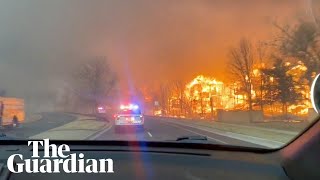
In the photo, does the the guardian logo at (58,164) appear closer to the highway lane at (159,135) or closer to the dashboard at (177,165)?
the dashboard at (177,165)

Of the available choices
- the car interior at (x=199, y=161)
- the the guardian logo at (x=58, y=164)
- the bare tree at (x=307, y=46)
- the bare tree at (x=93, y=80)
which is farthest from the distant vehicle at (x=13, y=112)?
the bare tree at (x=307, y=46)

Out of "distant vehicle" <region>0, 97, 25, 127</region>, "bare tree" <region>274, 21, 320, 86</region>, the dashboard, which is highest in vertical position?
"bare tree" <region>274, 21, 320, 86</region>

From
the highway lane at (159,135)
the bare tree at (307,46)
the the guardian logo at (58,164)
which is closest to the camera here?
Answer: the the guardian logo at (58,164)

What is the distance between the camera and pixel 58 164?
311cm

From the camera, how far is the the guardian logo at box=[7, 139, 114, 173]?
3.05 m

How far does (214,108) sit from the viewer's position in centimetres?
737

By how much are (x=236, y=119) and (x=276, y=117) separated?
2.25m

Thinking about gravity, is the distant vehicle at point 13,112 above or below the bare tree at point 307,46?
below

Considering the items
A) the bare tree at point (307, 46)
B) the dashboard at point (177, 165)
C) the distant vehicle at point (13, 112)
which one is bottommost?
the dashboard at point (177, 165)

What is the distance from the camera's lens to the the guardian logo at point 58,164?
3.05 meters

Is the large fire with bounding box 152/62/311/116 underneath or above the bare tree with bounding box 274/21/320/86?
underneath

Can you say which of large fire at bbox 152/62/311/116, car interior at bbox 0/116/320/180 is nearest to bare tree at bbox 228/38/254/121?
large fire at bbox 152/62/311/116

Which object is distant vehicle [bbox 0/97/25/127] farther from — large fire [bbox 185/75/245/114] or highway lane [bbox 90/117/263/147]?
large fire [bbox 185/75/245/114]

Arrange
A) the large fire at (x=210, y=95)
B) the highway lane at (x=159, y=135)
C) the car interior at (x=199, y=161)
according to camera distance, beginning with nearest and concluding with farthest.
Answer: the car interior at (x=199, y=161)
the highway lane at (x=159, y=135)
the large fire at (x=210, y=95)
